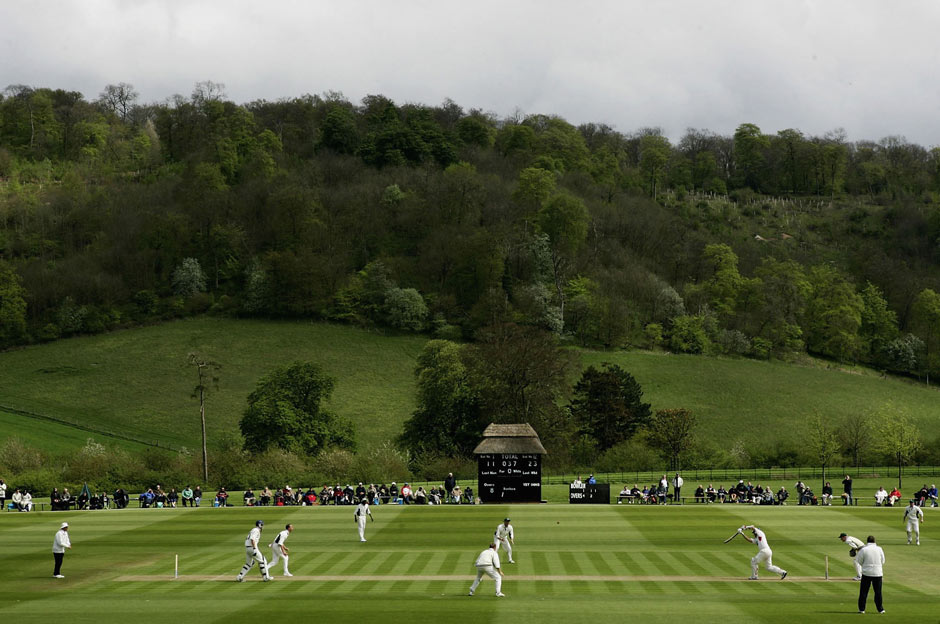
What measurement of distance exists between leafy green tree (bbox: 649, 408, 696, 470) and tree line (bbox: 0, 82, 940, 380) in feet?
139

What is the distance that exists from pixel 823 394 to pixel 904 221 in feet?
265

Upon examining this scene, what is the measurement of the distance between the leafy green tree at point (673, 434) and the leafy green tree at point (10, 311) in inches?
3390

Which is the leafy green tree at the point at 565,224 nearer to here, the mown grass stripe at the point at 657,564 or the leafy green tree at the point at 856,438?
the leafy green tree at the point at 856,438

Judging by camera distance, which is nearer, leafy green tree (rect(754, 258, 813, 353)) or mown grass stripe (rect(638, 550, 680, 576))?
mown grass stripe (rect(638, 550, 680, 576))

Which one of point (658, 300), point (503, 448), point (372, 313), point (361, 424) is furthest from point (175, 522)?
point (658, 300)

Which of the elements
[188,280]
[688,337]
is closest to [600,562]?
[688,337]

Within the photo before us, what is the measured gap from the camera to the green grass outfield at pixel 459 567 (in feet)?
93.5

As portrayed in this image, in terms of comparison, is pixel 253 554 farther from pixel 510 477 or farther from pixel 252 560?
pixel 510 477

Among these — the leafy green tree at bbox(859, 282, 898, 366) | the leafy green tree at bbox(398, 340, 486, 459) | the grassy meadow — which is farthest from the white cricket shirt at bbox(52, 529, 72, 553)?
the leafy green tree at bbox(859, 282, 898, 366)

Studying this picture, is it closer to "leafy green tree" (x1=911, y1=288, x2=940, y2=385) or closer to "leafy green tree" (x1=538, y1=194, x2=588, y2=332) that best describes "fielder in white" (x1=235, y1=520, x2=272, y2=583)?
"leafy green tree" (x1=538, y1=194, x2=588, y2=332)

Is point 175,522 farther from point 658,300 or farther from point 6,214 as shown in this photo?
point 6,214

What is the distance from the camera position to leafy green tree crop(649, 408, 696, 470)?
273 ft

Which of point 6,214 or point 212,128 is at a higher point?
point 212,128

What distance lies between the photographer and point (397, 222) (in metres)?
159
